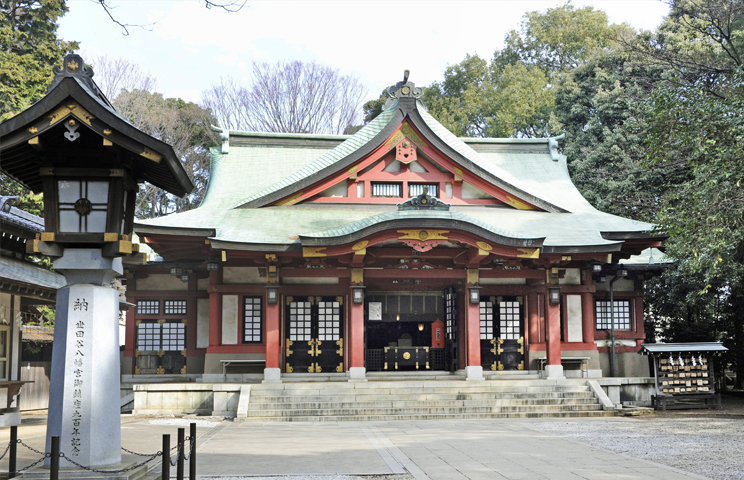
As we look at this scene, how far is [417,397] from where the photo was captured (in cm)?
1748

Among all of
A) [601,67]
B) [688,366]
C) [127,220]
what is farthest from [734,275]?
[601,67]

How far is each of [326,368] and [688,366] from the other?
1018cm

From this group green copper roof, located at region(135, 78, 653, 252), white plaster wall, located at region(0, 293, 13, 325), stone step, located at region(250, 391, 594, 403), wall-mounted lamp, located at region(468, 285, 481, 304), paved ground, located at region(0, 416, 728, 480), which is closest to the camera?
paved ground, located at region(0, 416, 728, 480)

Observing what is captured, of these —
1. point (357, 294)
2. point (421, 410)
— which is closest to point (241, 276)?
point (357, 294)

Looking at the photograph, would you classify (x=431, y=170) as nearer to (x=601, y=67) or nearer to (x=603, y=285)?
(x=603, y=285)

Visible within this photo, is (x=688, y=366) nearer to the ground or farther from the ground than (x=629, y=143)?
nearer to the ground

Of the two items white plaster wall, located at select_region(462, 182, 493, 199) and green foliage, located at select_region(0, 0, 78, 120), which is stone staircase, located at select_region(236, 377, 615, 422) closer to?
white plaster wall, located at select_region(462, 182, 493, 199)

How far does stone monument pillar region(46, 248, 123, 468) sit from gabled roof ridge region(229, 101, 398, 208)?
12298mm

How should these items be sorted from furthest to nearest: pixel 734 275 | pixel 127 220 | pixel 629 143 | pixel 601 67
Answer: pixel 601 67 → pixel 629 143 → pixel 734 275 → pixel 127 220

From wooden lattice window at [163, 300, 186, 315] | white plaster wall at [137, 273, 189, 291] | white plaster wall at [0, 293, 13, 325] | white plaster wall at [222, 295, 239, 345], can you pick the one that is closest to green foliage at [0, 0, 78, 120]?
white plaster wall at [137, 273, 189, 291]

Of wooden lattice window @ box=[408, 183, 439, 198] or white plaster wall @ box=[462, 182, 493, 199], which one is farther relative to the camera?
white plaster wall @ box=[462, 182, 493, 199]

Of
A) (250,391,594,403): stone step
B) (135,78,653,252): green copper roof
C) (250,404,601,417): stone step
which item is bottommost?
(250,404,601,417): stone step

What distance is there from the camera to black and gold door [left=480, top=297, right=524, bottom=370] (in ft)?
68.8

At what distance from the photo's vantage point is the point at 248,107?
39750 millimetres
